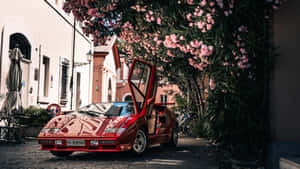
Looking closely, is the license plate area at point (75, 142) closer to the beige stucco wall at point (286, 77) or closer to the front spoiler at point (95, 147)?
the front spoiler at point (95, 147)

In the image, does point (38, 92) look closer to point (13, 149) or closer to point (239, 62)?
point (13, 149)

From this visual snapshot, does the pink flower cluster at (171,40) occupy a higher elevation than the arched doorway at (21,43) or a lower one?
lower

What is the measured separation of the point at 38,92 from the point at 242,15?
41.1ft

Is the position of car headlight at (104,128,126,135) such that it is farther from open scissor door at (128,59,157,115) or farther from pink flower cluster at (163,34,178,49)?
pink flower cluster at (163,34,178,49)

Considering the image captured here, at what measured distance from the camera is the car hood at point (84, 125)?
7859mm

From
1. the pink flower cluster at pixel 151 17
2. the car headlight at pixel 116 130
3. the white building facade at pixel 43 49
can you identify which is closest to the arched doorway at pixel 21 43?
the white building facade at pixel 43 49

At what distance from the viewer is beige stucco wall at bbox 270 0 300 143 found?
5855 millimetres

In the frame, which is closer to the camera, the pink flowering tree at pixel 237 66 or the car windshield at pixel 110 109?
the pink flowering tree at pixel 237 66

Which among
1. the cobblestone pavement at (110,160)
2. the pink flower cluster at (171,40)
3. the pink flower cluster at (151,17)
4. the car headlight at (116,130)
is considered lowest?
the cobblestone pavement at (110,160)

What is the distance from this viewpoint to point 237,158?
6.38 m

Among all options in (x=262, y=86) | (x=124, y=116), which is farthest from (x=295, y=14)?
(x=124, y=116)

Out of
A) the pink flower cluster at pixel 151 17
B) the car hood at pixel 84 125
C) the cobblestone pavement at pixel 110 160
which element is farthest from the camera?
the pink flower cluster at pixel 151 17

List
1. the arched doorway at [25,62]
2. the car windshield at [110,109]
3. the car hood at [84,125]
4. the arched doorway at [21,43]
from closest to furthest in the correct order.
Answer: the car hood at [84,125]
the car windshield at [110,109]
the arched doorway at [21,43]
the arched doorway at [25,62]

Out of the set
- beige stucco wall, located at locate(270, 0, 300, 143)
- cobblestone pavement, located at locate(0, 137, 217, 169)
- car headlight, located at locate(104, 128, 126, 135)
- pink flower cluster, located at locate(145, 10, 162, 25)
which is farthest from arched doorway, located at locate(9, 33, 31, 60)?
beige stucco wall, located at locate(270, 0, 300, 143)
